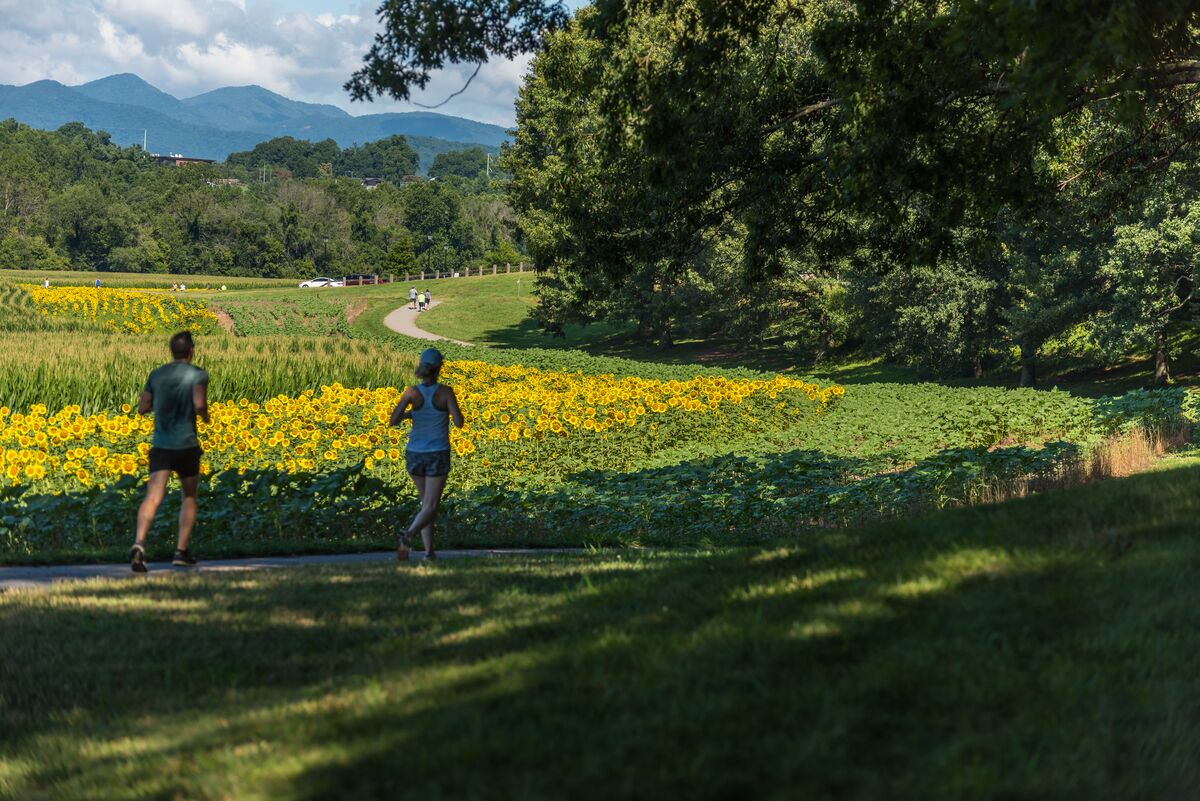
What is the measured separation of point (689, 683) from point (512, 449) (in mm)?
12743

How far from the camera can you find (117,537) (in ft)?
37.8

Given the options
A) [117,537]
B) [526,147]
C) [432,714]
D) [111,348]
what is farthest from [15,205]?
[432,714]

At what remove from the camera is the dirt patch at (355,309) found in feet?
250

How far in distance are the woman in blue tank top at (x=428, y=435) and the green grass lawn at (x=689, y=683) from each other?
2.97 m

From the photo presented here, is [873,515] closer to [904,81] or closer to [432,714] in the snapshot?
[904,81]

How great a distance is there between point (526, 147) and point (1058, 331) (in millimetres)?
31693

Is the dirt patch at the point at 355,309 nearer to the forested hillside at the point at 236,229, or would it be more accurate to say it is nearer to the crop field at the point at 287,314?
the crop field at the point at 287,314

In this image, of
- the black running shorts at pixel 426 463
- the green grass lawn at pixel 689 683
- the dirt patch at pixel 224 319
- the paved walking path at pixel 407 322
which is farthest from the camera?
the paved walking path at pixel 407 322

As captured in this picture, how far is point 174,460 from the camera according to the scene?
9.23 meters

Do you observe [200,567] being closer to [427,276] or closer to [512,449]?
[512,449]

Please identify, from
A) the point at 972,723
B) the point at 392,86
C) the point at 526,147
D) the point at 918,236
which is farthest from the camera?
the point at 526,147

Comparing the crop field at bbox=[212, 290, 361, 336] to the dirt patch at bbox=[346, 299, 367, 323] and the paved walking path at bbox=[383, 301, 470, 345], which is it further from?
the paved walking path at bbox=[383, 301, 470, 345]

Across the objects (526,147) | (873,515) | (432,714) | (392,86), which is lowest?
(873,515)

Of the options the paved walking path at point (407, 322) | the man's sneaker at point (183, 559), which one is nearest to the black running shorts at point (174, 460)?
the man's sneaker at point (183, 559)
